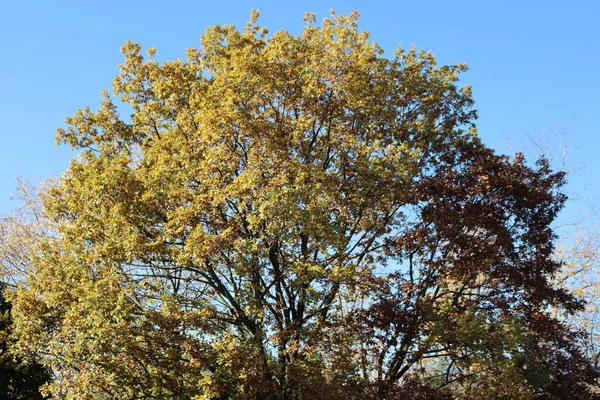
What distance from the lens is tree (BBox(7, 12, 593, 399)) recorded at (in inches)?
430

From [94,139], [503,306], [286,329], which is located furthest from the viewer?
[94,139]

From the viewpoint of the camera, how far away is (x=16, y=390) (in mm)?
15375

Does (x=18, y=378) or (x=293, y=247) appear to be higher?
(x=293, y=247)

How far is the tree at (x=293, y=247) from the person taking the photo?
35.9 ft

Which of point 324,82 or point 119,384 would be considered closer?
point 119,384

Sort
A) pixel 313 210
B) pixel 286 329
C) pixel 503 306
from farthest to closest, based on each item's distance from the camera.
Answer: pixel 503 306
pixel 286 329
pixel 313 210

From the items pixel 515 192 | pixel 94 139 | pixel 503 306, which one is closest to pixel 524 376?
pixel 503 306

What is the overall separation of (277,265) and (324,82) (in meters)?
4.41

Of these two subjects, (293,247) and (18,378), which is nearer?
(293,247)

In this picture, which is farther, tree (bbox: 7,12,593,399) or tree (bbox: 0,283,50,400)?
tree (bbox: 0,283,50,400)

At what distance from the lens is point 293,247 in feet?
42.0

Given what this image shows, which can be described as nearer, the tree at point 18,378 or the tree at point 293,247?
the tree at point 293,247

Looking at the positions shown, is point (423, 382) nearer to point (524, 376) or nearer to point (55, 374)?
point (524, 376)

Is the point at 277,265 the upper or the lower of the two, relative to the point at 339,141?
lower
